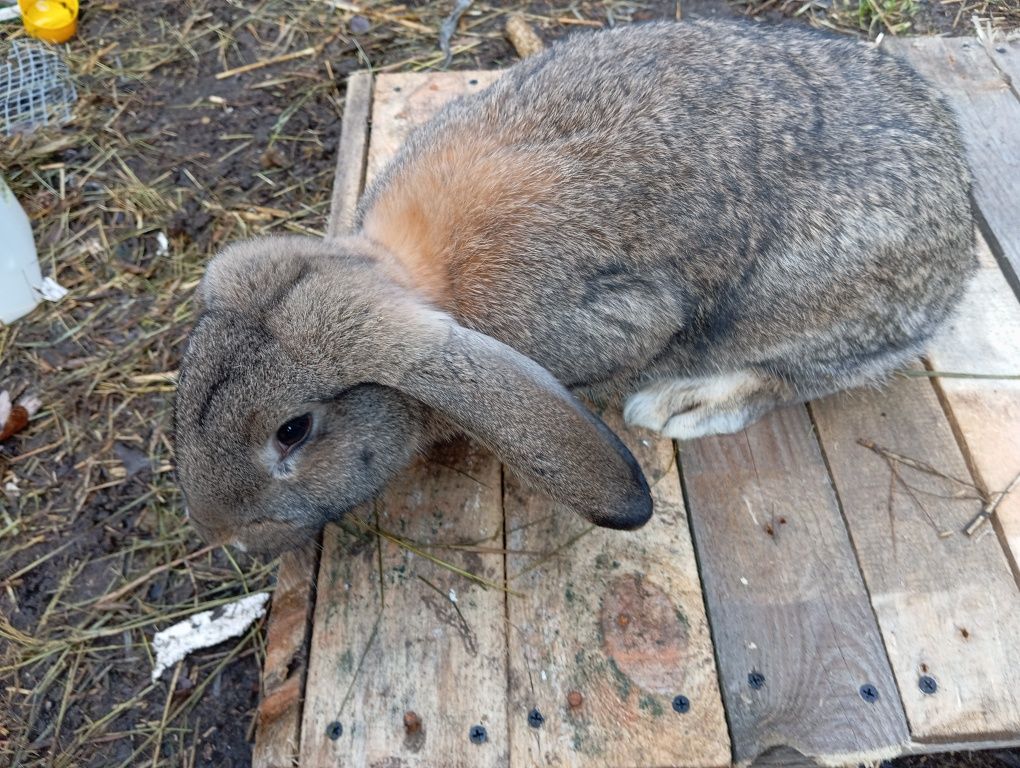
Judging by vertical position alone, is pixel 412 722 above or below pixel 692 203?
below

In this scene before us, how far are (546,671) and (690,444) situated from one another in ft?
2.64

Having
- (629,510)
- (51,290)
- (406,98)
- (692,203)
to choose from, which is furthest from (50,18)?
(629,510)

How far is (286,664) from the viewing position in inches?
83.0

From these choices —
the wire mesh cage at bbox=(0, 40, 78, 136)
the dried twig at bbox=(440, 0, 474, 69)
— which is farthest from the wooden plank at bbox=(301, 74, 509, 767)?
the wire mesh cage at bbox=(0, 40, 78, 136)

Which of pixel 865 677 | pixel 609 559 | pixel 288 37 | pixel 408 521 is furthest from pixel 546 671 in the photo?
pixel 288 37

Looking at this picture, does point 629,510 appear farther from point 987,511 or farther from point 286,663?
point 987,511

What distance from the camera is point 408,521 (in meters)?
2.33

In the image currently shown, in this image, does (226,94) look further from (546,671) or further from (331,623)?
(546,671)

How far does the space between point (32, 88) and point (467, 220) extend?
9.78ft

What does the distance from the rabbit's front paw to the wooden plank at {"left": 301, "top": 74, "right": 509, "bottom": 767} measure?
0.51 m

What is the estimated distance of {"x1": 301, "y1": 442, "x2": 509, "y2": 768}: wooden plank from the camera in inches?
77.9

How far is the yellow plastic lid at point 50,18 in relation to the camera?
13.5ft

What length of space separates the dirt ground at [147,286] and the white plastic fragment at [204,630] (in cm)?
4

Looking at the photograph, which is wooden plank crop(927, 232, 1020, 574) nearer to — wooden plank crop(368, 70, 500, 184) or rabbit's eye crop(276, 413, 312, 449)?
rabbit's eye crop(276, 413, 312, 449)
